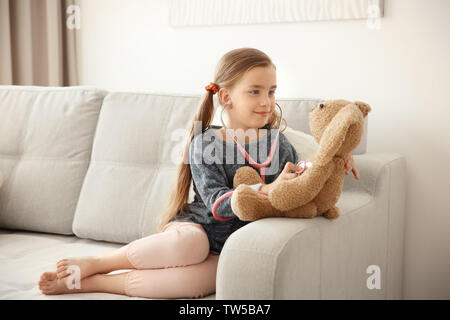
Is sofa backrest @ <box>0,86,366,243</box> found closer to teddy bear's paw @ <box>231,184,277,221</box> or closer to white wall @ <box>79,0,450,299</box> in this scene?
white wall @ <box>79,0,450,299</box>

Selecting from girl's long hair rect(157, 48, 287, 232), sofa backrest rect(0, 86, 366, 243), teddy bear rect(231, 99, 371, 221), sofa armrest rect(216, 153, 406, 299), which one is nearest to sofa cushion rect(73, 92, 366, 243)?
sofa backrest rect(0, 86, 366, 243)

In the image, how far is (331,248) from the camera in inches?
50.9

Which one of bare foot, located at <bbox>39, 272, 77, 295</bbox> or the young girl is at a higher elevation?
the young girl

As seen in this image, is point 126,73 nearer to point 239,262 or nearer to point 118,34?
point 118,34

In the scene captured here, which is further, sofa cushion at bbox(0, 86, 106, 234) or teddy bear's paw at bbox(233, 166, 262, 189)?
sofa cushion at bbox(0, 86, 106, 234)

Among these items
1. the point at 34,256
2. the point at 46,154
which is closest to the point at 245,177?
the point at 34,256

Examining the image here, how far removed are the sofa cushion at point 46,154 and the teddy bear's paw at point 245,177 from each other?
0.78 metres

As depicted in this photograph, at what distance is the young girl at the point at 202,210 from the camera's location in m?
1.39

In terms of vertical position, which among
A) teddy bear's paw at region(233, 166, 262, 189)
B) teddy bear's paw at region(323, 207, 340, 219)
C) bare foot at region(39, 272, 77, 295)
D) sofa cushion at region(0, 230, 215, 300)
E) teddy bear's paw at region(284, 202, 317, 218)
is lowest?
sofa cushion at region(0, 230, 215, 300)

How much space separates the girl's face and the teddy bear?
0.22 m

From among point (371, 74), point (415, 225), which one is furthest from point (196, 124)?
point (415, 225)

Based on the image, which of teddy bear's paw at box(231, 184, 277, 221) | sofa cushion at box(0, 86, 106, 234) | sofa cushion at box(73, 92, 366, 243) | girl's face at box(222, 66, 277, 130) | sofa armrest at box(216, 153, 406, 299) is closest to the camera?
sofa armrest at box(216, 153, 406, 299)

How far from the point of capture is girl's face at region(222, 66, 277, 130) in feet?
4.85

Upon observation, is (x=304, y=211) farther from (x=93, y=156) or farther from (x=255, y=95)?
(x=93, y=156)
